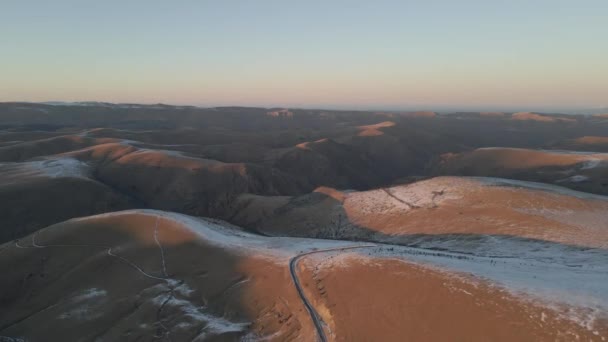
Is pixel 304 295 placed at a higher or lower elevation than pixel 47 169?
higher

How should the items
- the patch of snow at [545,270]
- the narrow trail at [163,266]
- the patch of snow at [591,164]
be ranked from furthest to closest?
the patch of snow at [591,164] → the narrow trail at [163,266] → the patch of snow at [545,270]

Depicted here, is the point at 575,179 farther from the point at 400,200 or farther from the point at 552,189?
the point at 400,200

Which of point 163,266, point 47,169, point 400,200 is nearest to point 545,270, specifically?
point 163,266

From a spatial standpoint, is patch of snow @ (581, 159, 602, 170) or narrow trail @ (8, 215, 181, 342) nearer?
narrow trail @ (8, 215, 181, 342)

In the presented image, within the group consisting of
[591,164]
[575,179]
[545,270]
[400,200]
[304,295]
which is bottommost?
[400,200]

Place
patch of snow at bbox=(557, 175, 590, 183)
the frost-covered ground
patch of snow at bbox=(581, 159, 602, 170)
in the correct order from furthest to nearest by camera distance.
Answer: the frost-covered ground < patch of snow at bbox=(581, 159, 602, 170) < patch of snow at bbox=(557, 175, 590, 183)

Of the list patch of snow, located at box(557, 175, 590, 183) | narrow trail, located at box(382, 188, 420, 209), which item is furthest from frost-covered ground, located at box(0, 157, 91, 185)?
patch of snow, located at box(557, 175, 590, 183)

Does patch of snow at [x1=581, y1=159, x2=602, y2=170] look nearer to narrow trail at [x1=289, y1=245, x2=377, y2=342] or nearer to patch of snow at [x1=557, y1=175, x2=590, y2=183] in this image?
patch of snow at [x1=557, y1=175, x2=590, y2=183]

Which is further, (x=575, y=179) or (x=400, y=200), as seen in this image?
(x=575, y=179)

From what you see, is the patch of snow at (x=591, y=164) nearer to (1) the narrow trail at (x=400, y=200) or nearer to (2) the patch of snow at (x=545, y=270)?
(1) the narrow trail at (x=400, y=200)

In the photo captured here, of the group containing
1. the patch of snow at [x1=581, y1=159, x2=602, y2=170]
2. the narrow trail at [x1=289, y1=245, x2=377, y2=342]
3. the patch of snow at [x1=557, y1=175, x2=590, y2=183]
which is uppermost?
the patch of snow at [x1=581, y1=159, x2=602, y2=170]

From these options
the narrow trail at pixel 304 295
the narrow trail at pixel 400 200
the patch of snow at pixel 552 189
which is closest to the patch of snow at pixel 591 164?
the patch of snow at pixel 552 189

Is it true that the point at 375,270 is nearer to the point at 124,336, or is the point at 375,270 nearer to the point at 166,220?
the point at 124,336
